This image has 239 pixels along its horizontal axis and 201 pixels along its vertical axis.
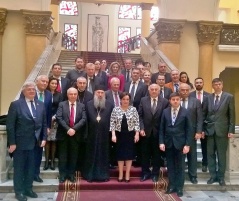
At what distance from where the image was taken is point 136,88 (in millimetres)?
7594

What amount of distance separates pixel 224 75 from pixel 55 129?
1132cm

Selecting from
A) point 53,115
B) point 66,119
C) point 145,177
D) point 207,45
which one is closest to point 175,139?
point 145,177

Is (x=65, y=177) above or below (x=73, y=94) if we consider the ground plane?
below

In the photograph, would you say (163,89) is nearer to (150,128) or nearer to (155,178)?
(150,128)

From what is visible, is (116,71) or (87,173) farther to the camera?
(116,71)

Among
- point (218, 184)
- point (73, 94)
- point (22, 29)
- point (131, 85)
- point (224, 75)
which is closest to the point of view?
point (73, 94)

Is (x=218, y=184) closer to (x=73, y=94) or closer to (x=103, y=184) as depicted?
(x=103, y=184)

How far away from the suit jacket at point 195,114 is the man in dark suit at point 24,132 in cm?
239

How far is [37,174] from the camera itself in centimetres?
670

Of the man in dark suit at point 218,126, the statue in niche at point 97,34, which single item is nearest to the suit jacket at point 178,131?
the man in dark suit at point 218,126

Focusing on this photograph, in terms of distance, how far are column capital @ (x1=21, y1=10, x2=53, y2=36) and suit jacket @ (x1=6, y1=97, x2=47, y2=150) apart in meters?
7.10

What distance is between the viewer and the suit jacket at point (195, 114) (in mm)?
6646

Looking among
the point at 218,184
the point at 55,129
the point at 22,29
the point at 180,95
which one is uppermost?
the point at 22,29

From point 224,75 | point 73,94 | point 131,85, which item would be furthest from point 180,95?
point 224,75
